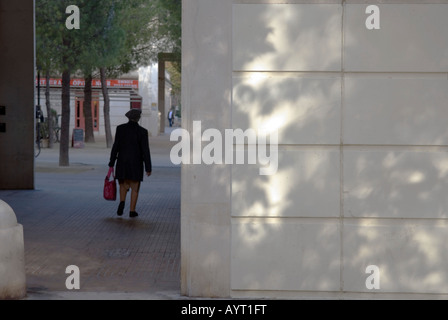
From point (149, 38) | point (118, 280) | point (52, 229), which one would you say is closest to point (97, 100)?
point (149, 38)

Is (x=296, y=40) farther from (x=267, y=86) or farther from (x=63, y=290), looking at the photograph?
(x=63, y=290)

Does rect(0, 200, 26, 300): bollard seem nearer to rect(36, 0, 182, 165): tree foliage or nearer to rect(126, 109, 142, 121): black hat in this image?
rect(126, 109, 142, 121): black hat

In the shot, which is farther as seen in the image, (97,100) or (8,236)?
(97,100)

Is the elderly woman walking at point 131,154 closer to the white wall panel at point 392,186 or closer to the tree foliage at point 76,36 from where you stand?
the white wall panel at point 392,186

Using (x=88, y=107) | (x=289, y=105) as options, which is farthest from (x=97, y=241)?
(x=88, y=107)

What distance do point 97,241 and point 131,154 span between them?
245cm

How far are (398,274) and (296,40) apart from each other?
237cm

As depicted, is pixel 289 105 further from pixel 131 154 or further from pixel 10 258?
pixel 131 154

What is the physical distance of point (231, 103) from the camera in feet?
23.1

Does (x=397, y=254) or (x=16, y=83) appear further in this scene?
(x=16, y=83)

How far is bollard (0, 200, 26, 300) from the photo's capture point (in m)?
6.84

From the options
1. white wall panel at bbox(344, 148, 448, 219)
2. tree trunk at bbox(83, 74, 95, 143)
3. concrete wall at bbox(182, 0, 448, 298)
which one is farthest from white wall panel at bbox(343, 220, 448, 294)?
tree trunk at bbox(83, 74, 95, 143)

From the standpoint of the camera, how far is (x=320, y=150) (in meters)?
7.05

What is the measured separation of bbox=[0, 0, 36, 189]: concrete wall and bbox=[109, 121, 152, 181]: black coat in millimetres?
4763
